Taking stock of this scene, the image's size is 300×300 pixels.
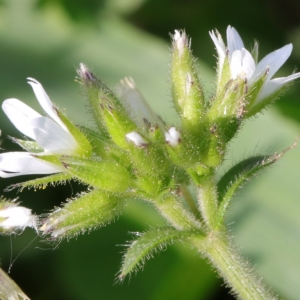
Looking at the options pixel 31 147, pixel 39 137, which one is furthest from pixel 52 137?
pixel 31 147

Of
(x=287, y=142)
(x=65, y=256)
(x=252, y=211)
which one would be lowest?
(x=252, y=211)

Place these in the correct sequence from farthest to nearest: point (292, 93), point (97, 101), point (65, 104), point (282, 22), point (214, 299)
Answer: point (282, 22), point (292, 93), point (65, 104), point (214, 299), point (97, 101)

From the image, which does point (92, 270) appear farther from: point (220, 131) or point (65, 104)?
point (220, 131)

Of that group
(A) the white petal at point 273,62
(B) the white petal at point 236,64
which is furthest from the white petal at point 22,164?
(A) the white petal at point 273,62

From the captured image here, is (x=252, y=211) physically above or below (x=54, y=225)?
below

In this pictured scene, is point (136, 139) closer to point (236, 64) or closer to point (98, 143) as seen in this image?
point (98, 143)

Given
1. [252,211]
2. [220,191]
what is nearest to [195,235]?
[220,191]
